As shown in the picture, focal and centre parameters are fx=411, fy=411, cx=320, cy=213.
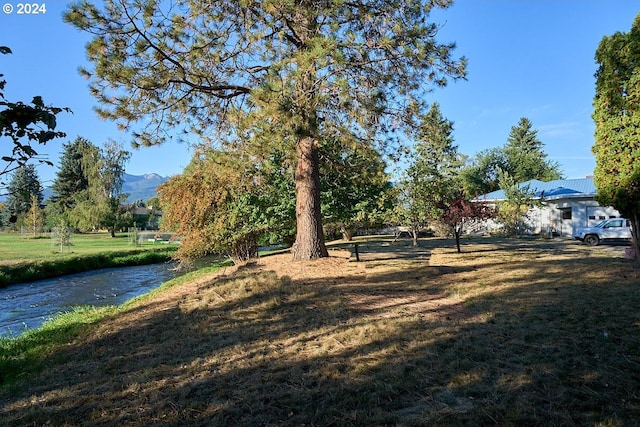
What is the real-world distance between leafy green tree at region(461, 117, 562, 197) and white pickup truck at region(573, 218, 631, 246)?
24670mm

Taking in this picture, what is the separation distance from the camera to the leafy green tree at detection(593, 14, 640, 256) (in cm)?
866

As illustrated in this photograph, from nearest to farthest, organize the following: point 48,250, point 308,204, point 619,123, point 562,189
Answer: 1. point 619,123
2. point 308,204
3. point 48,250
4. point 562,189

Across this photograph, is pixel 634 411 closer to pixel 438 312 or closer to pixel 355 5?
pixel 438 312

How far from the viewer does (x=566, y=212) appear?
24969 millimetres

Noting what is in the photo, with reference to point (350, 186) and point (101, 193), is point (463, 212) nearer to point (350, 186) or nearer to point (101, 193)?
point (350, 186)

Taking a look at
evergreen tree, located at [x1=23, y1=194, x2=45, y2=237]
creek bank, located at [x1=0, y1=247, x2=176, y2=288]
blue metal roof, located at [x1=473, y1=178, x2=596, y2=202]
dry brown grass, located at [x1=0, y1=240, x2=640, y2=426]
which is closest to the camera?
dry brown grass, located at [x1=0, y1=240, x2=640, y2=426]

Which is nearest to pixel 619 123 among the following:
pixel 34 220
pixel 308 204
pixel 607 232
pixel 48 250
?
pixel 308 204

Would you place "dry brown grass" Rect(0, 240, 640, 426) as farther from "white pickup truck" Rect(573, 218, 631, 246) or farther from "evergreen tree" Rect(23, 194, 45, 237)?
"evergreen tree" Rect(23, 194, 45, 237)

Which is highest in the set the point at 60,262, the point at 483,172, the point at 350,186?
the point at 483,172

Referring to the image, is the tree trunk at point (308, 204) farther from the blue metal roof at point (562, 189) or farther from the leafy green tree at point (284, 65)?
the blue metal roof at point (562, 189)

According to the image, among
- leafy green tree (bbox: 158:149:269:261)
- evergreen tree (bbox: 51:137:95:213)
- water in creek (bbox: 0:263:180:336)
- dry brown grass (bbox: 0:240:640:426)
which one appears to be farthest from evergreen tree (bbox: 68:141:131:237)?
dry brown grass (bbox: 0:240:640:426)

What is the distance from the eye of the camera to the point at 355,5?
29.1ft

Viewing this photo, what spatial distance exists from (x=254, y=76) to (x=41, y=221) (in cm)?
4123

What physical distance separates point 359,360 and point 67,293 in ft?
42.5
